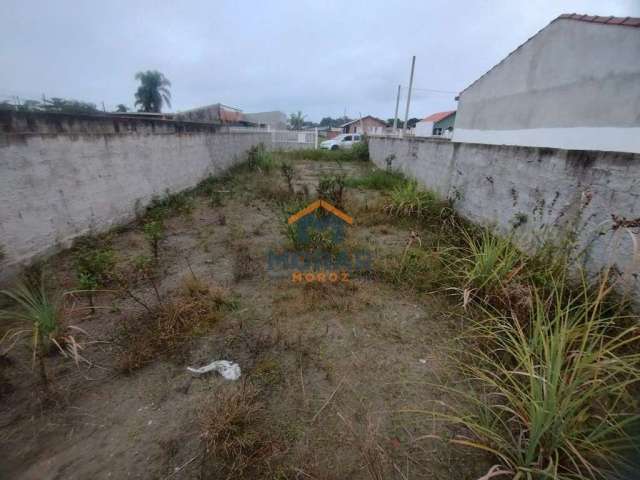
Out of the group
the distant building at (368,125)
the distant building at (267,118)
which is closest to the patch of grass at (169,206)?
the distant building at (267,118)

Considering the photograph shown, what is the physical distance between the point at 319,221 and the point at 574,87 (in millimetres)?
6271

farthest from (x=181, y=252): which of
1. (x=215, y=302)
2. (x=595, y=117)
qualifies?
(x=595, y=117)

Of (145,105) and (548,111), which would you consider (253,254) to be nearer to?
(548,111)

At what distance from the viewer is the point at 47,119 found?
3070mm

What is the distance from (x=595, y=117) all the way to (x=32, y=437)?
8491 mm

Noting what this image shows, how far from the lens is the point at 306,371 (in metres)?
1.81

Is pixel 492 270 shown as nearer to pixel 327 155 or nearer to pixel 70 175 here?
pixel 70 175

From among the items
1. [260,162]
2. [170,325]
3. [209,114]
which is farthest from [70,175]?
[209,114]

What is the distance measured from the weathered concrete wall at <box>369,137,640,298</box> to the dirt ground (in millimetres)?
1254

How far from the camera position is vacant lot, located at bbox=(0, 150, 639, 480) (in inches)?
50.0

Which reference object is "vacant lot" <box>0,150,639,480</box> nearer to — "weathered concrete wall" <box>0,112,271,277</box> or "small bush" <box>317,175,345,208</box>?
"weathered concrete wall" <box>0,112,271,277</box>

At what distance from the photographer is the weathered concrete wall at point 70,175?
2714 mm

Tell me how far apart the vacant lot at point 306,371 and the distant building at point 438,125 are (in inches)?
860
